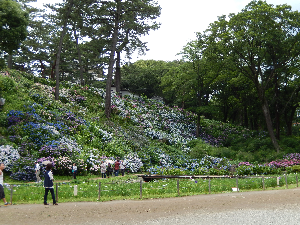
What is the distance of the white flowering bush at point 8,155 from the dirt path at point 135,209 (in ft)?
22.0

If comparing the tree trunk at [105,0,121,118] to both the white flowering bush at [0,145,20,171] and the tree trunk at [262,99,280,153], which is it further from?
the tree trunk at [262,99,280,153]

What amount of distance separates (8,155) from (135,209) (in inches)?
423

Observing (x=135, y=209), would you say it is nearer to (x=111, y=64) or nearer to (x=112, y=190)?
(x=112, y=190)

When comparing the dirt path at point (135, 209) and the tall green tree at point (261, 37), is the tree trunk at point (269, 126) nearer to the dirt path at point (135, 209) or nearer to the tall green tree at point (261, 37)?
the tall green tree at point (261, 37)

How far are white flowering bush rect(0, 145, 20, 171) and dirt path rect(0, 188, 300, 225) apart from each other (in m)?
6.72

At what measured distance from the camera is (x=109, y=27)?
→ 3266 cm

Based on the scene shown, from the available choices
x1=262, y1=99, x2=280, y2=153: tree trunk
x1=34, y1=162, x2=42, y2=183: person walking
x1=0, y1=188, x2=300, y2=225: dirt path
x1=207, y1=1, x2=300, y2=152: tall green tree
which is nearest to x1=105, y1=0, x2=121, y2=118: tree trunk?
x1=207, y1=1, x2=300, y2=152: tall green tree

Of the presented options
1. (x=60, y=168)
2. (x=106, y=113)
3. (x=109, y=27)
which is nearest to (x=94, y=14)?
(x=109, y=27)

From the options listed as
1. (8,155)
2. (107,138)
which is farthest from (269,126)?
→ (8,155)

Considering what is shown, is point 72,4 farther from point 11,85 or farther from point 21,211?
point 21,211

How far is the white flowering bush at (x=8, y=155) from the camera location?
1698 cm

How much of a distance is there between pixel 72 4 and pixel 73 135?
49.6 ft

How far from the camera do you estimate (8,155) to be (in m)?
17.6

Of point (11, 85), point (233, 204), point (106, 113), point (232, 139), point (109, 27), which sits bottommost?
point (233, 204)
